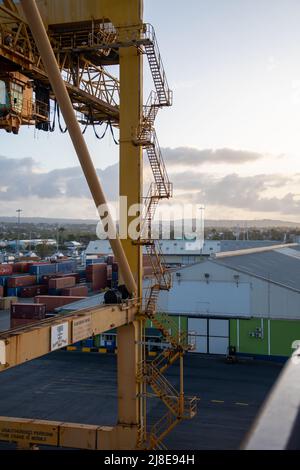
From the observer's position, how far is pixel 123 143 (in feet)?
50.4

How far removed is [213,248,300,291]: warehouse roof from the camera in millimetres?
33719

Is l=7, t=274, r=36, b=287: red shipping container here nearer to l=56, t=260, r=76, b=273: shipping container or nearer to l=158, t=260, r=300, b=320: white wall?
l=56, t=260, r=76, b=273: shipping container

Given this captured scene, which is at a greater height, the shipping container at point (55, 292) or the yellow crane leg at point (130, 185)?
the yellow crane leg at point (130, 185)

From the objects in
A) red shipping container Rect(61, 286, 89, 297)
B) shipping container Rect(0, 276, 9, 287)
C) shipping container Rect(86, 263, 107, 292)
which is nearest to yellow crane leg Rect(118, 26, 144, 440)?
red shipping container Rect(61, 286, 89, 297)

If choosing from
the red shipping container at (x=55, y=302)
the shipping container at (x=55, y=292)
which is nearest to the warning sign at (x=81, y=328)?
the red shipping container at (x=55, y=302)

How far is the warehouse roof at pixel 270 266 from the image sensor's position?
111ft

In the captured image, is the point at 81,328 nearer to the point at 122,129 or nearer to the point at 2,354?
the point at 2,354

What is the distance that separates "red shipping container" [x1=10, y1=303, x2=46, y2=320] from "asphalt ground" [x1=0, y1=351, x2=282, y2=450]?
3.55 m

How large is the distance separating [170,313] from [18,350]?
2314 cm

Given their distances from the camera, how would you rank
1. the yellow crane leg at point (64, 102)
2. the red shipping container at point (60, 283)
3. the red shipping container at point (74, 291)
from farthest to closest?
the red shipping container at point (60, 283) < the red shipping container at point (74, 291) < the yellow crane leg at point (64, 102)

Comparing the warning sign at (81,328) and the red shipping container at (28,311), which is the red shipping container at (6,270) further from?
the warning sign at (81,328)

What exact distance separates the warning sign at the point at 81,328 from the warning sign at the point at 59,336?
342 mm

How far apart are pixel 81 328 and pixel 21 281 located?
43.4 meters

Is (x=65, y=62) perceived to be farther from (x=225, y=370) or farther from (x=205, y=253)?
(x=205, y=253)
